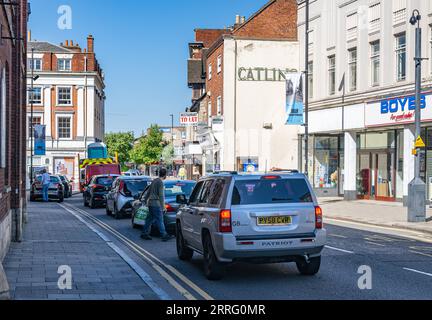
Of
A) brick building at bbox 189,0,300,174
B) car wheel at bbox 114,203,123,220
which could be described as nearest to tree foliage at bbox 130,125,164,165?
brick building at bbox 189,0,300,174

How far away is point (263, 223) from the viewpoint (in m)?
10.0

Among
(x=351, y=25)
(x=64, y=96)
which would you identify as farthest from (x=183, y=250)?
(x=64, y=96)

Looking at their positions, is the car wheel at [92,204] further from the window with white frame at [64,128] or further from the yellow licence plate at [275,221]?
the window with white frame at [64,128]

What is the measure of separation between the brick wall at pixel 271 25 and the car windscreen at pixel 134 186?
84.4 ft

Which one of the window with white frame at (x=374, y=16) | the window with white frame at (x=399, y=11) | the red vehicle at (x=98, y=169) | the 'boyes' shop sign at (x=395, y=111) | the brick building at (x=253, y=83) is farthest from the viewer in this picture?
the brick building at (x=253, y=83)

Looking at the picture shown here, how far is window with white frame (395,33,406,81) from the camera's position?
28.0 metres

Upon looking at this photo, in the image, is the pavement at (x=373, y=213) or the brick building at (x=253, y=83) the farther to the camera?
the brick building at (x=253, y=83)

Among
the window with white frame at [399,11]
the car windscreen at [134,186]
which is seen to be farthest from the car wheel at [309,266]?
the window with white frame at [399,11]

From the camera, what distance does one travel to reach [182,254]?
12.6 meters

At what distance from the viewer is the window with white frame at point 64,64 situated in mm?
74750

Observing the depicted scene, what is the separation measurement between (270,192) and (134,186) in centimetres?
1359

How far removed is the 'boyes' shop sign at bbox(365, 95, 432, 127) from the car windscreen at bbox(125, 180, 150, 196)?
1104 cm
